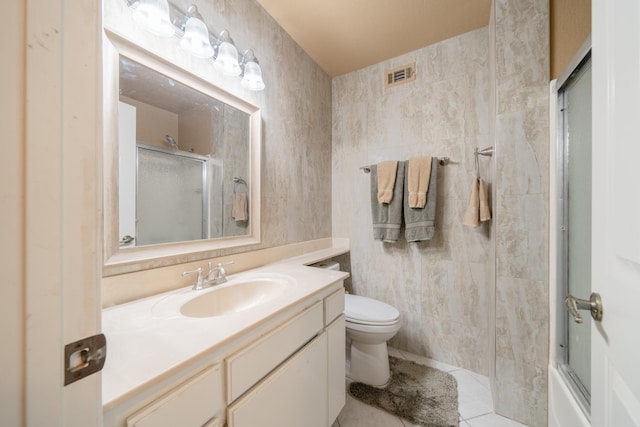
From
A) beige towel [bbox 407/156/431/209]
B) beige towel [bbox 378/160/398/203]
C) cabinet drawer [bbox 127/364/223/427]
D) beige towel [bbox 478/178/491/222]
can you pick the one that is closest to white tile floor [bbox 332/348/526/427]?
cabinet drawer [bbox 127/364/223/427]

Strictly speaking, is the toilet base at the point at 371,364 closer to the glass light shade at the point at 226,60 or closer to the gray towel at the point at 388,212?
the gray towel at the point at 388,212

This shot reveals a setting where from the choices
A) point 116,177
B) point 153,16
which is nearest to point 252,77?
point 153,16

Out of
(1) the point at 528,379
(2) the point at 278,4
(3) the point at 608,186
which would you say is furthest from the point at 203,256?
(1) the point at 528,379

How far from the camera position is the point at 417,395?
4.82ft

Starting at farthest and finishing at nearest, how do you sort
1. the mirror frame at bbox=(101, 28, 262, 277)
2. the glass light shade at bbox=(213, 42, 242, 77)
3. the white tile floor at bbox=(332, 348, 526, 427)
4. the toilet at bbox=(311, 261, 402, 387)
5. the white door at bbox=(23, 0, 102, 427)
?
the toilet at bbox=(311, 261, 402, 387), the white tile floor at bbox=(332, 348, 526, 427), the glass light shade at bbox=(213, 42, 242, 77), the mirror frame at bbox=(101, 28, 262, 277), the white door at bbox=(23, 0, 102, 427)

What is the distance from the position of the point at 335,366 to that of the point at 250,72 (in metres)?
1.60

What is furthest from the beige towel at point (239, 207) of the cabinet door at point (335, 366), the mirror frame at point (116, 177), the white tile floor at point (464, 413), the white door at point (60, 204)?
the white tile floor at point (464, 413)

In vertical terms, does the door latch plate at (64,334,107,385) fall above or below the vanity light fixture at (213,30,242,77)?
below

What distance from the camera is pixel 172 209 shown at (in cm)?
109

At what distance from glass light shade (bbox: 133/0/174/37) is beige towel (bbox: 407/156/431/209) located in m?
1.60

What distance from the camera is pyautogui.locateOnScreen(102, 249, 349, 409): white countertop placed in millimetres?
500

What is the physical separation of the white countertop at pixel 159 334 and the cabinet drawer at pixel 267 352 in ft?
0.24

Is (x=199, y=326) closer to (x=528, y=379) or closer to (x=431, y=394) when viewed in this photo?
(x=431, y=394)

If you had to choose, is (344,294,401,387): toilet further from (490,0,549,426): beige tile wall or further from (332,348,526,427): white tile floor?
(490,0,549,426): beige tile wall
